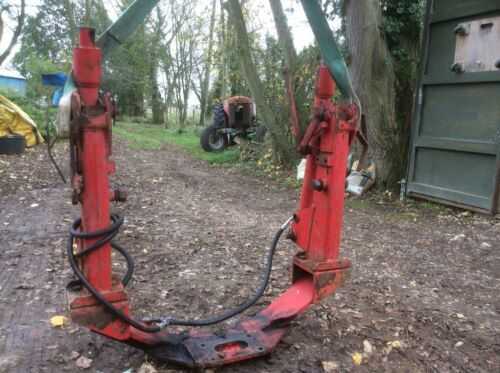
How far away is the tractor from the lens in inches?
432

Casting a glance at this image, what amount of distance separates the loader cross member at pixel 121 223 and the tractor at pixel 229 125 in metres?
8.69

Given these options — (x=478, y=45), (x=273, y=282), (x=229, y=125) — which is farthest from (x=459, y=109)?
(x=229, y=125)

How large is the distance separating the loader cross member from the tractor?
869 cm

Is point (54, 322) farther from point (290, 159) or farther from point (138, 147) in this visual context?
point (138, 147)

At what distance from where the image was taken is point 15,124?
9289mm

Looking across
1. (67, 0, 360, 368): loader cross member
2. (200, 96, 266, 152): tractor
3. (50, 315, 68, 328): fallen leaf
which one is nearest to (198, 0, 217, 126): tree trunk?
(200, 96, 266, 152): tractor

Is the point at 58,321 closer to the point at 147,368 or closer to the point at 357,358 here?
the point at 147,368

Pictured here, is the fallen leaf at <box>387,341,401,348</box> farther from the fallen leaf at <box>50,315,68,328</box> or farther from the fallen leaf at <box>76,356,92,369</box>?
the fallen leaf at <box>50,315,68,328</box>

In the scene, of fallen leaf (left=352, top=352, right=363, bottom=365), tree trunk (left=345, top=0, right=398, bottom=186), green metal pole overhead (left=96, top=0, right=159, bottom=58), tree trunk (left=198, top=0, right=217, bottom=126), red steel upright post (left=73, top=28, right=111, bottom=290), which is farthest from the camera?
tree trunk (left=198, top=0, right=217, bottom=126)

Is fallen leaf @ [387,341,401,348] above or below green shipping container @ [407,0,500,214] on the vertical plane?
below

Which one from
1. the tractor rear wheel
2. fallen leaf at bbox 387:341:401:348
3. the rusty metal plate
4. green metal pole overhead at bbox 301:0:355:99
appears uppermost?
the rusty metal plate

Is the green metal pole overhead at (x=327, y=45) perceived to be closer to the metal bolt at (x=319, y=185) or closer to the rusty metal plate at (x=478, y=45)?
the metal bolt at (x=319, y=185)

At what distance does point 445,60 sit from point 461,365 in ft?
13.0

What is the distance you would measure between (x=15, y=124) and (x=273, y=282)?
7933 millimetres
